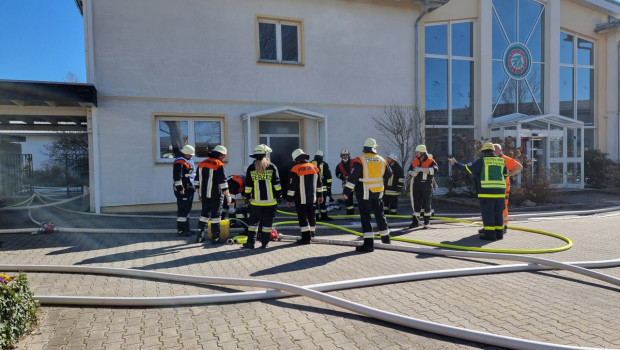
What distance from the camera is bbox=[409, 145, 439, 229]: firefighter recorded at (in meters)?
9.00

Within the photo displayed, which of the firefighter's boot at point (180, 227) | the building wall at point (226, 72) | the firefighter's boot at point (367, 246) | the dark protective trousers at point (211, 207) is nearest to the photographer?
the firefighter's boot at point (367, 246)

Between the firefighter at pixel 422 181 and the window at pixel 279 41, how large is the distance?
600cm

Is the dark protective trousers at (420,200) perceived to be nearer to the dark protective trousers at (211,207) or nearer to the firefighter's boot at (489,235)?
the firefighter's boot at (489,235)

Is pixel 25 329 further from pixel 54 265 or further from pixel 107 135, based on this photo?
pixel 107 135

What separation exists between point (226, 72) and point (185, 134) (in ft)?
7.23

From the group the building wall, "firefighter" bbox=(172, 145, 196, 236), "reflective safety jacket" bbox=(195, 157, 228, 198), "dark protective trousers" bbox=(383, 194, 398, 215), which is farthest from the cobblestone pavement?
the building wall

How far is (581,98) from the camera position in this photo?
1983cm

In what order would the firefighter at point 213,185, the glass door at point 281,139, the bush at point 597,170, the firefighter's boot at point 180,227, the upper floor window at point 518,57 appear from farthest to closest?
the bush at point 597,170 → the upper floor window at point 518,57 → the glass door at point 281,139 → the firefighter's boot at point 180,227 → the firefighter at point 213,185

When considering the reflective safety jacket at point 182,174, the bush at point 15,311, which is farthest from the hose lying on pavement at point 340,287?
the reflective safety jacket at point 182,174

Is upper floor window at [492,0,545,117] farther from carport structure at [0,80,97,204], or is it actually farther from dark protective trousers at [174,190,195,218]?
carport structure at [0,80,97,204]

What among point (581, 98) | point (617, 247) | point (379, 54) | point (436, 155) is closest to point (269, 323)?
point (617, 247)

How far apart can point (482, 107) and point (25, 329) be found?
16242 millimetres

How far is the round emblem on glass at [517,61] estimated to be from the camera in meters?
17.2

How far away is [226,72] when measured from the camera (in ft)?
40.5
